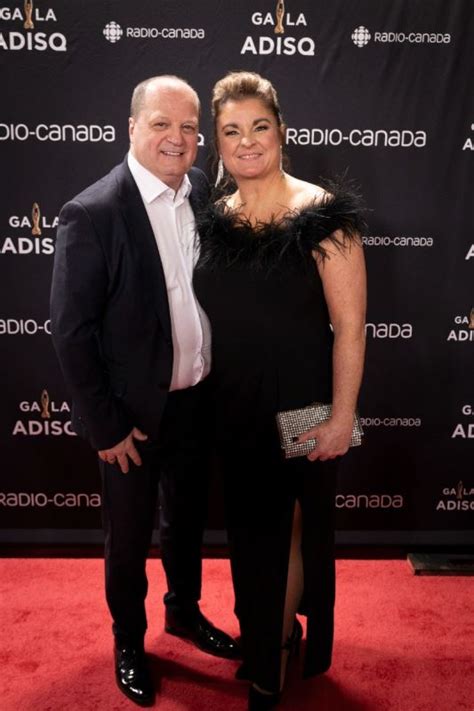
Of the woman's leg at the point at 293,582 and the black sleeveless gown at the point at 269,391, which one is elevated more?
the black sleeveless gown at the point at 269,391

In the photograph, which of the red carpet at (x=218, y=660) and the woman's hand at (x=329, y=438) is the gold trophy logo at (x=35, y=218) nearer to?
the red carpet at (x=218, y=660)

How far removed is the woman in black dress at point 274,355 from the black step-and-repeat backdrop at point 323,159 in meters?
0.91

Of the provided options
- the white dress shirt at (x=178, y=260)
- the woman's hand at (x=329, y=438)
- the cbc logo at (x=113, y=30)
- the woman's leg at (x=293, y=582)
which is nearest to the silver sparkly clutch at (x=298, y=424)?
the woman's hand at (x=329, y=438)

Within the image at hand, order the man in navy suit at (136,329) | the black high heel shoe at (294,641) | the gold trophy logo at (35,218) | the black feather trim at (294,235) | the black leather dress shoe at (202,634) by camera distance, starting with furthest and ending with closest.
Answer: the gold trophy logo at (35,218) < the black leather dress shoe at (202,634) < the black high heel shoe at (294,641) < the man in navy suit at (136,329) < the black feather trim at (294,235)

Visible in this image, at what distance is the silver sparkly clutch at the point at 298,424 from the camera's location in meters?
2.00

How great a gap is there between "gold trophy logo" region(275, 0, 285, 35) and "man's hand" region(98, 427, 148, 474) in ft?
5.64

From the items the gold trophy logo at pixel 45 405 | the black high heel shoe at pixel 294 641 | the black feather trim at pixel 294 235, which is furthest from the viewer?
the gold trophy logo at pixel 45 405

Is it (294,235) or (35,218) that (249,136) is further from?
(35,218)

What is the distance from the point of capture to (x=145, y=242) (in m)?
2.09

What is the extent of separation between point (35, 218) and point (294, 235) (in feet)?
4.89

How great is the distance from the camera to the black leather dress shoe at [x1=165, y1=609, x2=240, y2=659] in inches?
98.2

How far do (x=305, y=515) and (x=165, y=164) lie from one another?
3.77 feet

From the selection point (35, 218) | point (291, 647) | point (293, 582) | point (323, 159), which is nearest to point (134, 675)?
point (291, 647)

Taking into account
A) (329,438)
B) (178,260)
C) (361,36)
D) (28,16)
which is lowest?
(329,438)
